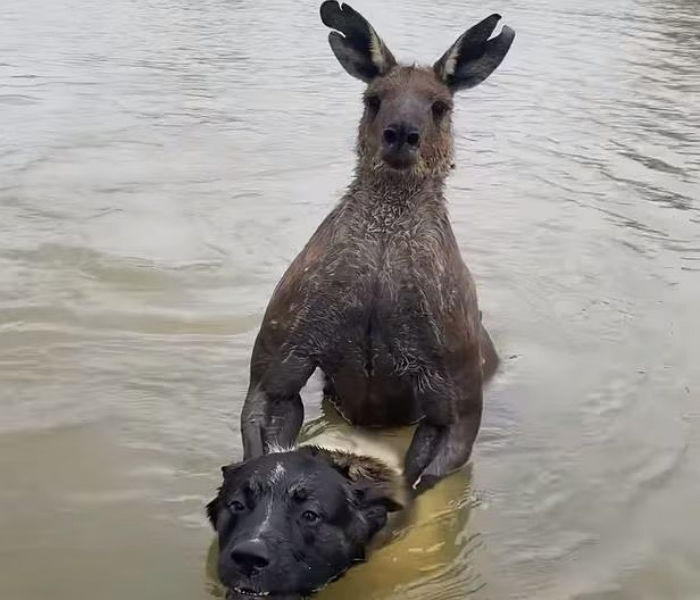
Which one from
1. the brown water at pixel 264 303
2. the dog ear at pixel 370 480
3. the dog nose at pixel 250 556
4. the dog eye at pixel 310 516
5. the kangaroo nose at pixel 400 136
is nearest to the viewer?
the dog nose at pixel 250 556

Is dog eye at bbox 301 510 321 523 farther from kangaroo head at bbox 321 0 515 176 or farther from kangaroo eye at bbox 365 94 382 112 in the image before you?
kangaroo eye at bbox 365 94 382 112

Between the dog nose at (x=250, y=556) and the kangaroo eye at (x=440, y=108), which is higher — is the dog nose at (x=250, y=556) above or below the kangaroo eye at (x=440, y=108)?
below

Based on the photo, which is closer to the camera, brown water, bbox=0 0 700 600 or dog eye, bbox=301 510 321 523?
dog eye, bbox=301 510 321 523

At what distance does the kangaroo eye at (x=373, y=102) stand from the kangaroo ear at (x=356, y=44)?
215 millimetres

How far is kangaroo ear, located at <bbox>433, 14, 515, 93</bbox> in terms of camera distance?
17.2 ft

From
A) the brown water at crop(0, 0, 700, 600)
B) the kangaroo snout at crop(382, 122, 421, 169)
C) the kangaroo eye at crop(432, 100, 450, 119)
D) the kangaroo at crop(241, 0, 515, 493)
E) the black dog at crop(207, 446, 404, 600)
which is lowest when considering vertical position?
the brown water at crop(0, 0, 700, 600)

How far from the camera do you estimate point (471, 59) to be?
17.4 ft

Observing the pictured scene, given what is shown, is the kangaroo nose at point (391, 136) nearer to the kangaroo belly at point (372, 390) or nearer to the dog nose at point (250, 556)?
the kangaroo belly at point (372, 390)

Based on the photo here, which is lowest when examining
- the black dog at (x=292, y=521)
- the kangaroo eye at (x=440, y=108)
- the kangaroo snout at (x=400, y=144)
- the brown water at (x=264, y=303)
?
the brown water at (x=264, y=303)

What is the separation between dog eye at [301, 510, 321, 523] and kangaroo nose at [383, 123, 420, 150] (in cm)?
166

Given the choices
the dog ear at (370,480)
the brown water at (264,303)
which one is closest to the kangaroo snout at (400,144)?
the dog ear at (370,480)

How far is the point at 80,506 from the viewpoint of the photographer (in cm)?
477

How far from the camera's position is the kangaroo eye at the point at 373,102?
5137 millimetres

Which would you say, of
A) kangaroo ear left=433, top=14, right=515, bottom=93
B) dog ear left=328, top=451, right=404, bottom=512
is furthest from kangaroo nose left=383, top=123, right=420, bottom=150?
dog ear left=328, top=451, right=404, bottom=512
